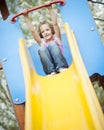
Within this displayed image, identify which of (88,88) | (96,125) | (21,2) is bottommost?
(96,125)

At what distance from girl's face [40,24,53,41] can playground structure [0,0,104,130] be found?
0.20 m

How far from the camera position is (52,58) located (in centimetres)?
339

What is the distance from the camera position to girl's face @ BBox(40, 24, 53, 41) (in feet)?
11.7

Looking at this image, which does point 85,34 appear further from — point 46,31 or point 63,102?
point 63,102

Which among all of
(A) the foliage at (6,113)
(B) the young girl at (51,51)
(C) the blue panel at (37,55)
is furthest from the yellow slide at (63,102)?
(A) the foliage at (6,113)

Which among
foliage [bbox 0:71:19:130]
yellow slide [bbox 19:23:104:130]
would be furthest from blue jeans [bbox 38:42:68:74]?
foliage [bbox 0:71:19:130]

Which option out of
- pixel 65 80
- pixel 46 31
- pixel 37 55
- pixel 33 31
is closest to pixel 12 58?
pixel 37 55

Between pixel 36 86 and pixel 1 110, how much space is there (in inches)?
279

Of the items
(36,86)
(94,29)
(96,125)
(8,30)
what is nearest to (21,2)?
(8,30)

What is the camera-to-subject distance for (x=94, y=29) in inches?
133

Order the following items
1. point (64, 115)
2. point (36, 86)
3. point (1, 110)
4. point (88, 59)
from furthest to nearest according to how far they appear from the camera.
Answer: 1. point (1, 110)
2. point (88, 59)
3. point (36, 86)
4. point (64, 115)

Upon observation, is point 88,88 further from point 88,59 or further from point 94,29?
point 94,29

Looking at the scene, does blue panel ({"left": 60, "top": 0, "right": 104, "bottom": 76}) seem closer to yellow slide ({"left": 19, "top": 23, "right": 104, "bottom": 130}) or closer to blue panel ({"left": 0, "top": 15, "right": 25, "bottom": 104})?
yellow slide ({"left": 19, "top": 23, "right": 104, "bottom": 130})

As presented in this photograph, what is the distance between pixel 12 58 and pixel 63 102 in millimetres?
1154
